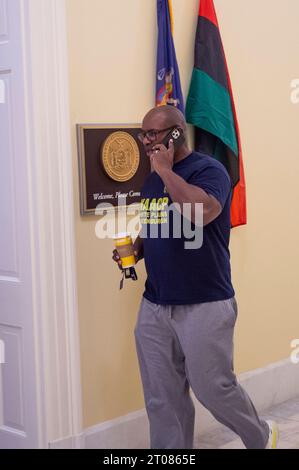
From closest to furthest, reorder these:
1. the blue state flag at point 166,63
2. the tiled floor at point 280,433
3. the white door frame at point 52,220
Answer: the white door frame at point 52,220
the blue state flag at point 166,63
the tiled floor at point 280,433

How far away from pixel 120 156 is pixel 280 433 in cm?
152

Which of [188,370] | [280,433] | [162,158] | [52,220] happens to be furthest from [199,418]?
[162,158]

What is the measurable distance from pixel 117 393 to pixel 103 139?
110 cm

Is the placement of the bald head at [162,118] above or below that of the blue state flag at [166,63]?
below

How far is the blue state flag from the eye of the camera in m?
3.30

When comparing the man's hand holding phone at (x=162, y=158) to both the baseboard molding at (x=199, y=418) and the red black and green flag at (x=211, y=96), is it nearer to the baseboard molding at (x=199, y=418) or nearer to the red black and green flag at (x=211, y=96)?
the red black and green flag at (x=211, y=96)

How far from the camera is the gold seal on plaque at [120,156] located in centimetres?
318

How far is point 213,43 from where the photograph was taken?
3512 millimetres

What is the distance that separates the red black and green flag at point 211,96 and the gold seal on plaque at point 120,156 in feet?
1.24

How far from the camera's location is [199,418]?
3629 mm

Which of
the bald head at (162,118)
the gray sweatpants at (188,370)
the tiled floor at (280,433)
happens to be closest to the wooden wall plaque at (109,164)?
the bald head at (162,118)

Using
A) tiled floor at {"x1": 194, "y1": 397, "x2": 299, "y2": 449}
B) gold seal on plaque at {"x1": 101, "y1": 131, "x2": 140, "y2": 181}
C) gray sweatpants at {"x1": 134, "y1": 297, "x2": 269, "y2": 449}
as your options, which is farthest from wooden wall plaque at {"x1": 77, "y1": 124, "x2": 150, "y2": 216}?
tiled floor at {"x1": 194, "y1": 397, "x2": 299, "y2": 449}

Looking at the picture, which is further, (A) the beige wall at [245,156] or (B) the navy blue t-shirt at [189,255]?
(A) the beige wall at [245,156]

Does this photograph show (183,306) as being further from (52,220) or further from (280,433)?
(280,433)
